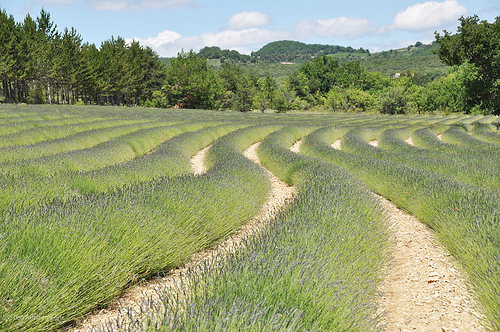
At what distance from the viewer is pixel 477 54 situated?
1897cm

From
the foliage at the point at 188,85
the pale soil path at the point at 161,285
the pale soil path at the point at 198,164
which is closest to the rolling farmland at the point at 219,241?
the pale soil path at the point at 161,285

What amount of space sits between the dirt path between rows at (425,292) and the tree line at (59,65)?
38.8 metres

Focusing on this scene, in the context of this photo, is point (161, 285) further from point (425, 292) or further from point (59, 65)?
point (59, 65)

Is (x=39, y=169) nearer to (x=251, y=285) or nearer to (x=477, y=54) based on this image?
(x=251, y=285)

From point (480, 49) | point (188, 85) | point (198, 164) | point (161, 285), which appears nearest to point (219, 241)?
point (161, 285)

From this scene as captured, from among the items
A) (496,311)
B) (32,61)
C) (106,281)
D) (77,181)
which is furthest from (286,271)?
(32,61)

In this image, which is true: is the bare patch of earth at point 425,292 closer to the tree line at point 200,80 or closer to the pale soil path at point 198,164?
the pale soil path at point 198,164

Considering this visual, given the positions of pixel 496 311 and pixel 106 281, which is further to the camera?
pixel 106 281

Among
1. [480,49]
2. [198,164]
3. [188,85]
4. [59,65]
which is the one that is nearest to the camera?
[198,164]

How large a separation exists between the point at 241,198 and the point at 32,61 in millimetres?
39858

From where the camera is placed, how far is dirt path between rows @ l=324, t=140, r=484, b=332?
114 inches

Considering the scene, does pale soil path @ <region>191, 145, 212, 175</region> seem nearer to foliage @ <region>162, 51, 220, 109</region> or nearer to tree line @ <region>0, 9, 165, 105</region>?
tree line @ <region>0, 9, 165, 105</region>

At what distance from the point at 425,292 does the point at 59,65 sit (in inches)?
1801

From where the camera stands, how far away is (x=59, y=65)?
1566 inches
